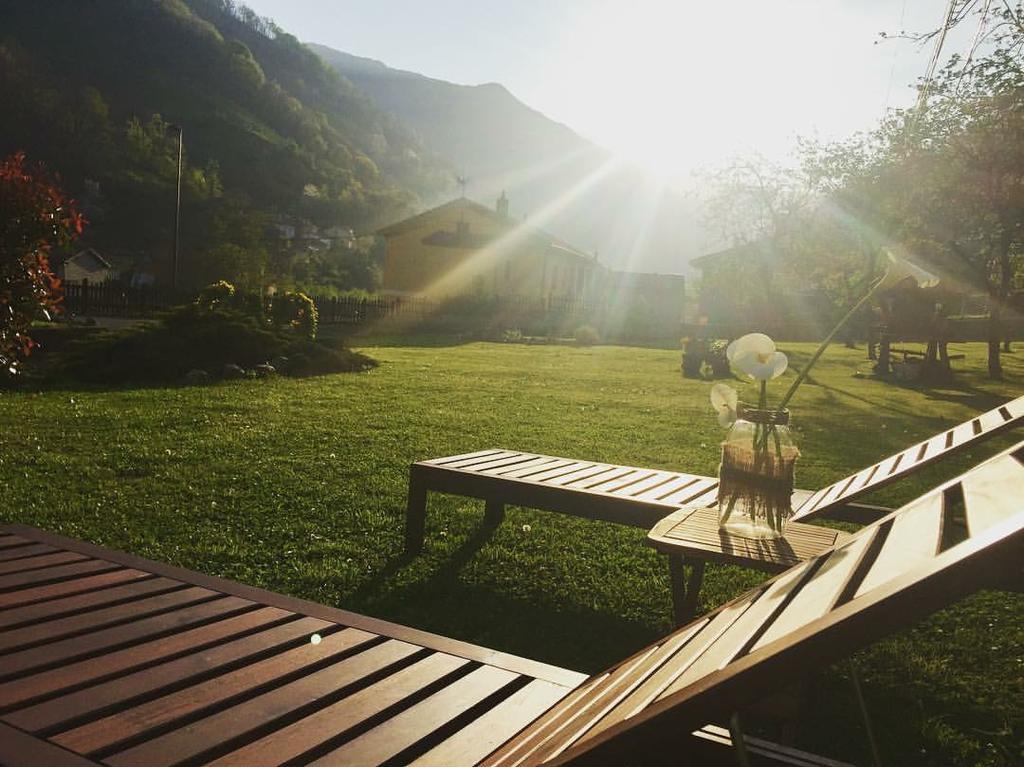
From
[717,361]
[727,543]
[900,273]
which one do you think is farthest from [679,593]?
[717,361]

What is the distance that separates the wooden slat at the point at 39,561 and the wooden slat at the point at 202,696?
1.05 m

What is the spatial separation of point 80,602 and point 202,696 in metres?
0.71

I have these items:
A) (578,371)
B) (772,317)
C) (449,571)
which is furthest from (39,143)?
(449,571)

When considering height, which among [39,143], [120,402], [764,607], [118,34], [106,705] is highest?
[118,34]

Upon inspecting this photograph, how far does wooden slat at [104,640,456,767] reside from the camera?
4.77ft

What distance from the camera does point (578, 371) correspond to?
1728cm

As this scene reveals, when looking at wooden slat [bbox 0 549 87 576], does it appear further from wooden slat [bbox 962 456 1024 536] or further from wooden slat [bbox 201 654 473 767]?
wooden slat [bbox 962 456 1024 536]

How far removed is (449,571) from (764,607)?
323 centimetres

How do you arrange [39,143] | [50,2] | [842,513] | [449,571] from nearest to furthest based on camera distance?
[842,513] → [449,571] → [39,143] → [50,2]

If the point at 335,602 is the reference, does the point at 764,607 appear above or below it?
above

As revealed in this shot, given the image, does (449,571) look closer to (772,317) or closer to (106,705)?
(106,705)

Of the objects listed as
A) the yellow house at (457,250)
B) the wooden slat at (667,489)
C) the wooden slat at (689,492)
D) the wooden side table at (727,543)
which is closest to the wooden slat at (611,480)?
the wooden slat at (667,489)

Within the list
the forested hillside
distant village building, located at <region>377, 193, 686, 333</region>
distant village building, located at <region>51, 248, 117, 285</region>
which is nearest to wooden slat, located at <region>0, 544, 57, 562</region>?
the forested hillside

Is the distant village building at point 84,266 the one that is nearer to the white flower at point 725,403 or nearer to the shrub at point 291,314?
the shrub at point 291,314
